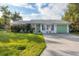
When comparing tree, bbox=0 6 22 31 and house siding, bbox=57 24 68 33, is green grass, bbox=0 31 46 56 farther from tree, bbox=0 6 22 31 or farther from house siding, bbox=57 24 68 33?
house siding, bbox=57 24 68 33

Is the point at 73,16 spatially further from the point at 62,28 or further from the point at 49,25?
the point at 49,25

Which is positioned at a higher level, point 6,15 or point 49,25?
point 6,15

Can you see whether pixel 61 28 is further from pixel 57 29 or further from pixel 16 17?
pixel 16 17

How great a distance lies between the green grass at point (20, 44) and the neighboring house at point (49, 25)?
93 millimetres

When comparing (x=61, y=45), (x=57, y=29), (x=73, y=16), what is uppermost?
(x=73, y=16)

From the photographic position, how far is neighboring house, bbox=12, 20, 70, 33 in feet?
8.29

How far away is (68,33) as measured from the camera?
8.38 feet

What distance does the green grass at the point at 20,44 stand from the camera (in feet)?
8.28

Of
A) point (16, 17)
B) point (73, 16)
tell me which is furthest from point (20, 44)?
point (73, 16)

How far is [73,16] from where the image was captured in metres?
2.56

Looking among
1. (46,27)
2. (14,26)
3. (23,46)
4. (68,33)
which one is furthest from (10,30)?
(68,33)

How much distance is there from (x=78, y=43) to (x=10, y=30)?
0.79 metres

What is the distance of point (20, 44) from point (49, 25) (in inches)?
15.7

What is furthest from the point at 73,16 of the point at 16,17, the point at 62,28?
the point at 16,17
